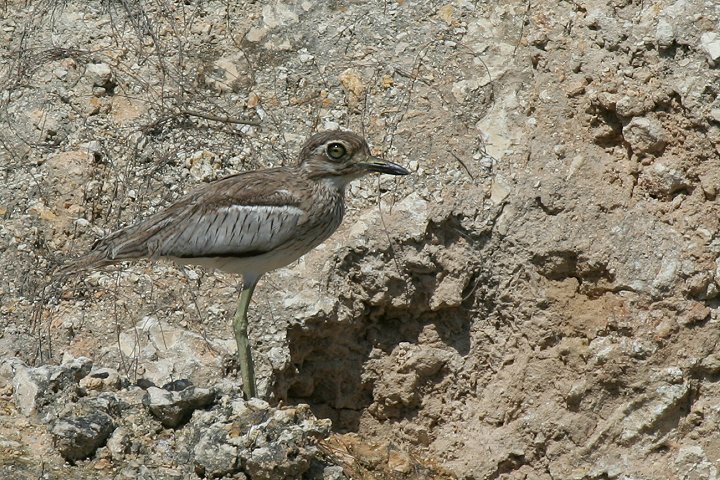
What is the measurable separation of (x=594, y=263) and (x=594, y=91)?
45.0 inches

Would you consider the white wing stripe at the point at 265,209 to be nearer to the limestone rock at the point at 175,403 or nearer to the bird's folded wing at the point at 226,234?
the bird's folded wing at the point at 226,234

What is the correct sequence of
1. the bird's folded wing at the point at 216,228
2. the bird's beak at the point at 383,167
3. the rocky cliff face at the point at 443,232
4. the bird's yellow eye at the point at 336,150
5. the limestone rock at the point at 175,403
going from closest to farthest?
the limestone rock at the point at 175,403, the bird's folded wing at the point at 216,228, the bird's beak at the point at 383,167, the bird's yellow eye at the point at 336,150, the rocky cliff face at the point at 443,232

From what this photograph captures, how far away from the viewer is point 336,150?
23.6 feet

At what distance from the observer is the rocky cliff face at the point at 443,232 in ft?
25.5

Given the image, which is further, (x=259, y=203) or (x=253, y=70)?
(x=253, y=70)

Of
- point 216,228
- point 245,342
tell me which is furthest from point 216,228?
point 245,342

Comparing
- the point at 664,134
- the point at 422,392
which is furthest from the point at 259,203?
the point at 664,134

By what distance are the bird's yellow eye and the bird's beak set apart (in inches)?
5.2

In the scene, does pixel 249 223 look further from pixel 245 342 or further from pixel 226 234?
pixel 245 342

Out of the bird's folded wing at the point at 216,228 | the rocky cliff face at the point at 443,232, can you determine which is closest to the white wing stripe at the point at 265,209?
the bird's folded wing at the point at 216,228

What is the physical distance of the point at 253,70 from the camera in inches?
347

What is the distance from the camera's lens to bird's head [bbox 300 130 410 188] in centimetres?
716

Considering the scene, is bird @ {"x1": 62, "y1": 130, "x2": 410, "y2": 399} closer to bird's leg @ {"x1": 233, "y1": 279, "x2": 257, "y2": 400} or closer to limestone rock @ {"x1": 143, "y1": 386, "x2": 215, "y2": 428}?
bird's leg @ {"x1": 233, "y1": 279, "x2": 257, "y2": 400}

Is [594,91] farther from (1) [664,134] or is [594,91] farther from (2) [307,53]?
(2) [307,53]
